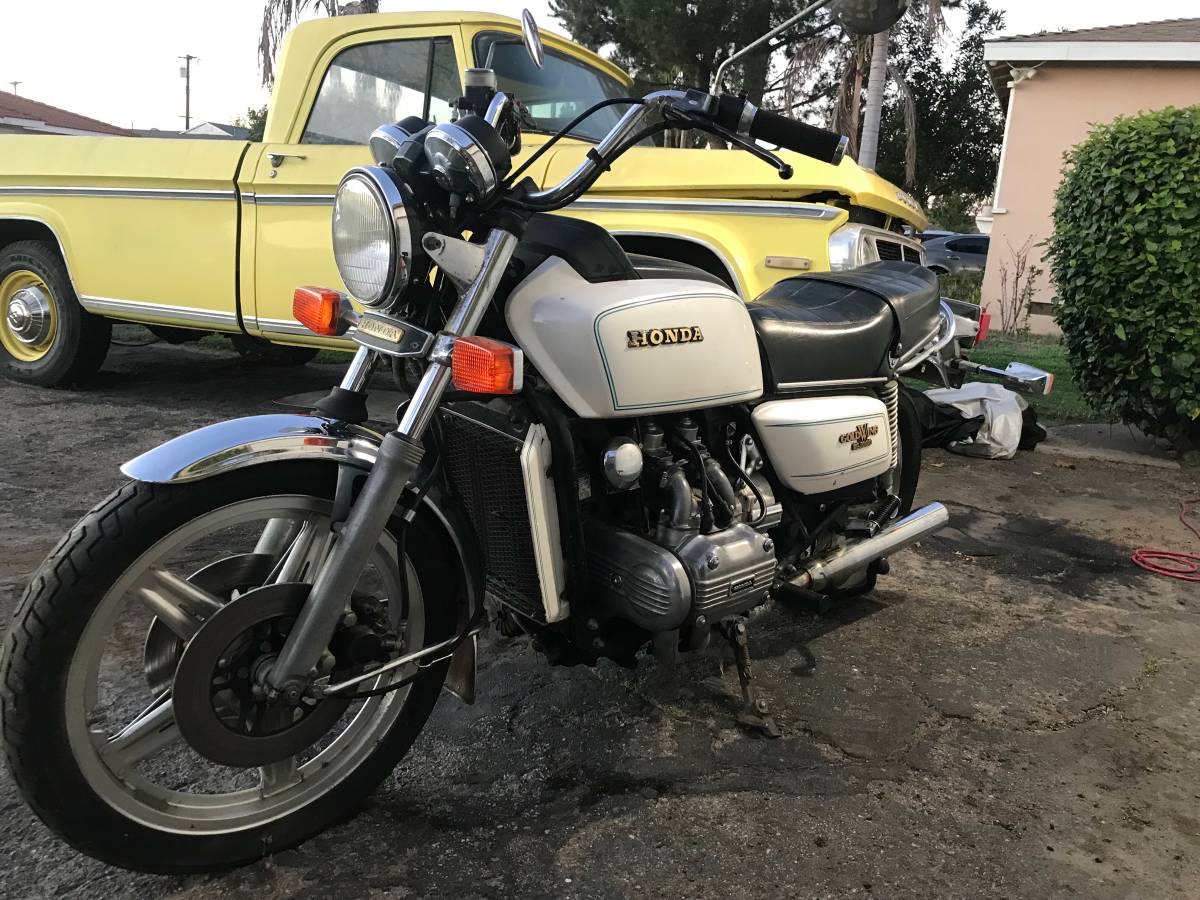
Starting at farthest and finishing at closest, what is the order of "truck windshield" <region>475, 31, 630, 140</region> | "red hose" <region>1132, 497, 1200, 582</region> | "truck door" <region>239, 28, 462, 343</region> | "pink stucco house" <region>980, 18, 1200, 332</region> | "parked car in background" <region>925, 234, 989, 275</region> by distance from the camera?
"parked car in background" <region>925, 234, 989, 275</region>
"pink stucco house" <region>980, 18, 1200, 332</region>
"truck door" <region>239, 28, 462, 343</region>
"truck windshield" <region>475, 31, 630, 140</region>
"red hose" <region>1132, 497, 1200, 582</region>

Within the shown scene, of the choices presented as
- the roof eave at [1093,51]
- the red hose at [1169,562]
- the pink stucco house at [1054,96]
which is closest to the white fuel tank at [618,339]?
the red hose at [1169,562]

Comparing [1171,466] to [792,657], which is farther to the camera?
[1171,466]

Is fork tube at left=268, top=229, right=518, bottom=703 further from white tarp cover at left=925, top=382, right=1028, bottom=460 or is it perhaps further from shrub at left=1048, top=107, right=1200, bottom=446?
shrub at left=1048, top=107, right=1200, bottom=446

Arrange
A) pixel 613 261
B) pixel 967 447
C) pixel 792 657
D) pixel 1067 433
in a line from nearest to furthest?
pixel 613 261 < pixel 792 657 < pixel 967 447 < pixel 1067 433

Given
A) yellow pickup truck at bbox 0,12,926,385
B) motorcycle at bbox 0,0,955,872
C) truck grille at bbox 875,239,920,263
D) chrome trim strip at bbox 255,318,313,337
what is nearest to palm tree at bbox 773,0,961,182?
truck grille at bbox 875,239,920,263

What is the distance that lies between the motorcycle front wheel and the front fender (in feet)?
0.12

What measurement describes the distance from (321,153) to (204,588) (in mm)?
3711

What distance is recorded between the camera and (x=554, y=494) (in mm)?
2072

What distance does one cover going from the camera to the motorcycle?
1.71m

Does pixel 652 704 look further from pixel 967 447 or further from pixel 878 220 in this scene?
pixel 967 447

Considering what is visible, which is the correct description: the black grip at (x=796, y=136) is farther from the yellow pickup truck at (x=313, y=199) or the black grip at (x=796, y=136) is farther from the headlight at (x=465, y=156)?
the yellow pickup truck at (x=313, y=199)

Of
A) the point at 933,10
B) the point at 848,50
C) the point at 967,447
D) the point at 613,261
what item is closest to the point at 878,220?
the point at 967,447

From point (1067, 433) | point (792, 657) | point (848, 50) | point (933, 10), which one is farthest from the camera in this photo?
point (848, 50)

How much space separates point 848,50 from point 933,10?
3.50 m
